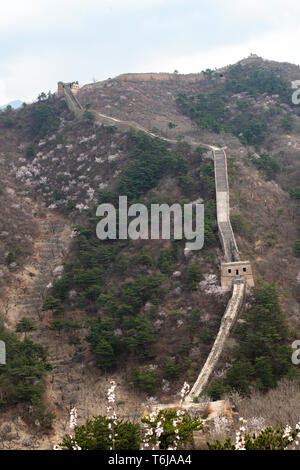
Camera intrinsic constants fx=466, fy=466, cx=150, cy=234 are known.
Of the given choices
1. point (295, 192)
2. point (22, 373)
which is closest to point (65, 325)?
point (22, 373)

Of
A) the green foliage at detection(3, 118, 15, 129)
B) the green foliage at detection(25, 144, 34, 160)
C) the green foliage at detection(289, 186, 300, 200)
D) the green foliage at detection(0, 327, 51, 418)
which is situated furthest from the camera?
the green foliage at detection(3, 118, 15, 129)

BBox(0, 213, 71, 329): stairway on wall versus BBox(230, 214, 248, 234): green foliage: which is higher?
BBox(230, 214, 248, 234): green foliage

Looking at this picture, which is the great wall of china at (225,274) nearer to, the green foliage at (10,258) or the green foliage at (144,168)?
the green foliage at (144,168)

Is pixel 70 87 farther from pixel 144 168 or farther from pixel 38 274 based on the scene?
pixel 38 274

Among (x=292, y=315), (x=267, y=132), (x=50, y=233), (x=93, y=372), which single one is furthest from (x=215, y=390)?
(x=267, y=132)

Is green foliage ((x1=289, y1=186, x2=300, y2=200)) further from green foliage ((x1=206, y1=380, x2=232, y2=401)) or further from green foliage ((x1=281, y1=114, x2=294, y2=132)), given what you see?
green foliage ((x1=206, y1=380, x2=232, y2=401))

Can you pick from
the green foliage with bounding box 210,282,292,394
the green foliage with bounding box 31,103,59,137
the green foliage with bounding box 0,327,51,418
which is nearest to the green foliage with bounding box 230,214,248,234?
the green foliage with bounding box 210,282,292,394

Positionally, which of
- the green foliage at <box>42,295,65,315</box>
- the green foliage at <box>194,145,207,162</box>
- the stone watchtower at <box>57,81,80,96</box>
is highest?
the stone watchtower at <box>57,81,80,96</box>
